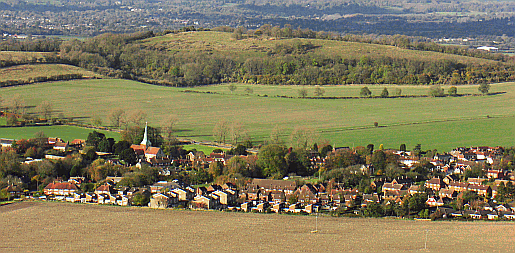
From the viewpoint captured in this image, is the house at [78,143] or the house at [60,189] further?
the house at [78,143]

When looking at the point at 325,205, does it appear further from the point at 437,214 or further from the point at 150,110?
the point at 150,110

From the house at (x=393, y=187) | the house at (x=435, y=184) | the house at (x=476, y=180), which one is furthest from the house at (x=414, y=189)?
the house at (x=476, y=180)

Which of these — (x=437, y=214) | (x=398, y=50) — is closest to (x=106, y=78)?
(x=398, y=50)

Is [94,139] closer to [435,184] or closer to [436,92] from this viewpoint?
[435,184]

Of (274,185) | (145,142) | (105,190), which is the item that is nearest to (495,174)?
(274,185)

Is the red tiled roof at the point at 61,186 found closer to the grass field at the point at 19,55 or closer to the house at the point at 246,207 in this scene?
the house at the point at 246,207
